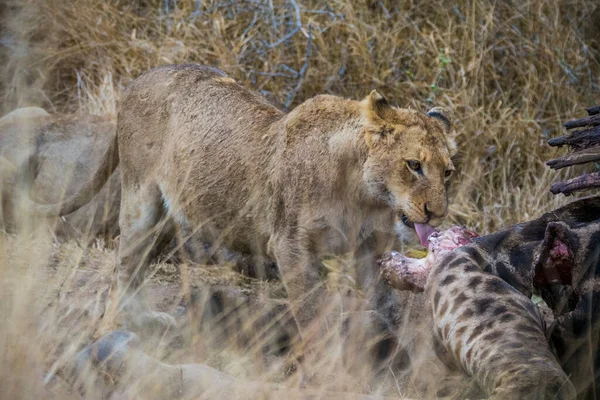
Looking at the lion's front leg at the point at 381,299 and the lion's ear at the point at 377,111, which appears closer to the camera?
the lion's front leg at the point at 381,299

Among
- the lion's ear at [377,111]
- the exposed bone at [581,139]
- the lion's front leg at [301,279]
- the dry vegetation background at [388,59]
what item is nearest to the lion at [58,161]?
the dry vegetation background at [388,59]

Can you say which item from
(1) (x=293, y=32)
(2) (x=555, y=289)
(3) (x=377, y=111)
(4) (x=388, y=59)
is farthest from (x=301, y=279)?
(1) (x=293, y=32)

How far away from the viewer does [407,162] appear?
14.3 ft

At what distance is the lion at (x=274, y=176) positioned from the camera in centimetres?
445

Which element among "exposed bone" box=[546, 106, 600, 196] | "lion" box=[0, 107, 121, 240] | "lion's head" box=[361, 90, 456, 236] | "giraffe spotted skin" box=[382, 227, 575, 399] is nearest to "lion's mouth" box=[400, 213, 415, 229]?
"lion's head" box=[361, 90, 456, 236]

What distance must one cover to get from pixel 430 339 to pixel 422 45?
4015 mm

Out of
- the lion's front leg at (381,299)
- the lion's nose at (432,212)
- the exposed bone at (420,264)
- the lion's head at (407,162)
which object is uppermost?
the lion's head at (407,162)

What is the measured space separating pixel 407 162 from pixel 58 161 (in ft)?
11.5

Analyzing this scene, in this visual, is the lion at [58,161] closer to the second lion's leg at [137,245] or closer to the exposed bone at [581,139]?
the second lion's leg at [137,245]

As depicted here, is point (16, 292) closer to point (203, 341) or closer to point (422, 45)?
point (203, 341)

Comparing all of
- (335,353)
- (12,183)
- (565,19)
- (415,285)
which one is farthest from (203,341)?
(565,19)

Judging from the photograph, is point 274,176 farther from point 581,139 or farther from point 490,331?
point 490,331

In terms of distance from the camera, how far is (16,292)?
3438 millimetres

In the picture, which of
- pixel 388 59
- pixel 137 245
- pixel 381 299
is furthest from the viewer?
pixel 388 59
